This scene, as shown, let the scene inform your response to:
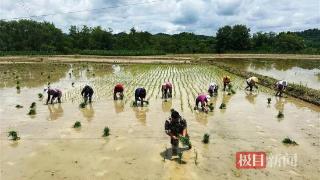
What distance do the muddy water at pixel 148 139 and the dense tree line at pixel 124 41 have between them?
6326cm

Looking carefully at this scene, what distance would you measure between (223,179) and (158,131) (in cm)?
471

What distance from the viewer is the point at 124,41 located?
88.0 m

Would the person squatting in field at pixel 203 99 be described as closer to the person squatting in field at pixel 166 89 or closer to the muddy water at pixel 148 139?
the muddy water at pixel 148 139

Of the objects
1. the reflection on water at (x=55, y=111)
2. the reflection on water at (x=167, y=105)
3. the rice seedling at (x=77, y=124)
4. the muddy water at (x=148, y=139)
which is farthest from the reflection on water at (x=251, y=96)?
the reflection on water at (x=55, y=111)

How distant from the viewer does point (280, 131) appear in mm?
13383

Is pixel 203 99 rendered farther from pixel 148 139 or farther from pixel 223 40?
pixel 223 40

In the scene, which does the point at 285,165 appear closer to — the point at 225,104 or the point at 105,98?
the point at 225,104

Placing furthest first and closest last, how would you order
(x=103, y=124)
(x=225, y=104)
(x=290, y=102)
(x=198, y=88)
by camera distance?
(x=198, y=88), (x=290, y=102), (x=225, y=104), (x=103, y=124)

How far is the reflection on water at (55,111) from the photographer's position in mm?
15680

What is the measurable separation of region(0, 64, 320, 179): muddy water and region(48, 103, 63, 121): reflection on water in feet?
0.05

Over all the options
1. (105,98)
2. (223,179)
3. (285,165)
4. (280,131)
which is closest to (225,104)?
(280,131)

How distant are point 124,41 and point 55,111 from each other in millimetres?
72221

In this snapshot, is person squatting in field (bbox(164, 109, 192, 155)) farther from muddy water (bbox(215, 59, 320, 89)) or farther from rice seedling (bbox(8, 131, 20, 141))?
muddy water (bbox(215, 59, 320, 89))

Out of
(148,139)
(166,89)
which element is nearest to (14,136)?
(148,139)
